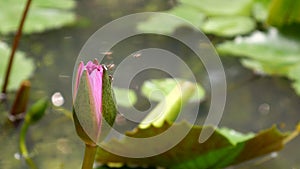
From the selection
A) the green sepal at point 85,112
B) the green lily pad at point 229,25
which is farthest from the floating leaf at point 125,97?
the green sepal at point 85,112

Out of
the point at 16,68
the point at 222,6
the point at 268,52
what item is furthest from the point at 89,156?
the point at 222,6

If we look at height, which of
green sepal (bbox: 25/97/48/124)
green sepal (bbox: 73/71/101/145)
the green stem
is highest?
green sepal (bbox: 73/71/101/145)

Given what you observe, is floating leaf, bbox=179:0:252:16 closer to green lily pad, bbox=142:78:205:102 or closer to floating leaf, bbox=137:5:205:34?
floating leaf, bbox=137:5:205:34

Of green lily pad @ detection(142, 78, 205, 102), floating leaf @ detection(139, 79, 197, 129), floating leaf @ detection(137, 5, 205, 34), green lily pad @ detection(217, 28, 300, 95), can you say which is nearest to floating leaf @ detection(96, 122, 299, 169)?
floating leaf @ detection(139, 79, 197, 129)

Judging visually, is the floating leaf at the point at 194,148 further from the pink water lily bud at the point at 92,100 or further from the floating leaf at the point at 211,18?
the floating leaf at the point at 211,18

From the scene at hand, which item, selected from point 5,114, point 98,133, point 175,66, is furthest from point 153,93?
point 98,133
